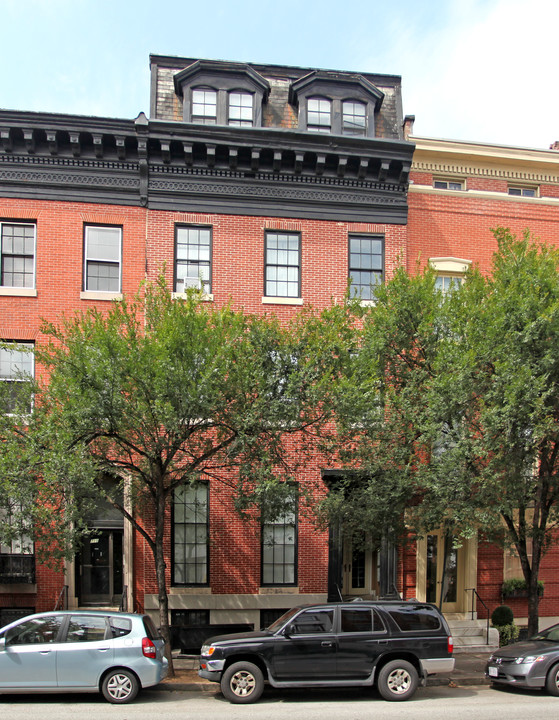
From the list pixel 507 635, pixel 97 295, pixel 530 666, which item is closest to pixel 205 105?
pixel 97 295

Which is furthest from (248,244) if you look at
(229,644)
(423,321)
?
(229,644)

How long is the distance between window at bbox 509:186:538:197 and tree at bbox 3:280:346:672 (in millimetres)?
9470

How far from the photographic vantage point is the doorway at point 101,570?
16.7 m

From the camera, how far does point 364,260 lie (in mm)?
18094

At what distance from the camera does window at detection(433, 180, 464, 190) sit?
755 inches

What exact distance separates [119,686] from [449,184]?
15222 mm

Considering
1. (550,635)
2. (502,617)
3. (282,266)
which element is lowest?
(502,617)

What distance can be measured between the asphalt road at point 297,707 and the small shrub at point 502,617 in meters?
4.88

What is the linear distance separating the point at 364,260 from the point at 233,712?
38.2ft

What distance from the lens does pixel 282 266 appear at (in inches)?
697

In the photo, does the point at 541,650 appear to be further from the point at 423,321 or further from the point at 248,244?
the point at 248,244

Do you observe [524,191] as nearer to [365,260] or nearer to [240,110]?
[365,260]

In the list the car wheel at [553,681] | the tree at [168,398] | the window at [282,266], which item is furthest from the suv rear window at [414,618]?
the window at [282,266]

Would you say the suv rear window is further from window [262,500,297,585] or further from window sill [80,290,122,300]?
window sill [80,290,122,300]
